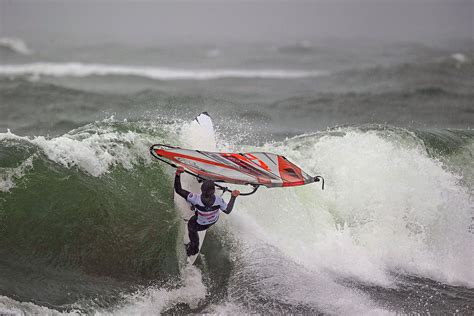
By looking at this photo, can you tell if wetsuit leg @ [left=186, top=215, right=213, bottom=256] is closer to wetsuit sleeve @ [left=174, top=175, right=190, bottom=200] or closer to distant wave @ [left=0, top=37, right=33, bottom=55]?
wetsuit sleeve @ [left=174, top=175, right=190, bottom=200]

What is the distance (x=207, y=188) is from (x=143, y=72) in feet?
73.3

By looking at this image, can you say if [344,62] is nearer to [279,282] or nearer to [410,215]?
[410,215]

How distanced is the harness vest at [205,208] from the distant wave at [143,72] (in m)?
20.0

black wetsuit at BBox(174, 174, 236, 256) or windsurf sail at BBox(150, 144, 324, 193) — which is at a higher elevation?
windsurf sail at BBox(150, 144, 324, 193)

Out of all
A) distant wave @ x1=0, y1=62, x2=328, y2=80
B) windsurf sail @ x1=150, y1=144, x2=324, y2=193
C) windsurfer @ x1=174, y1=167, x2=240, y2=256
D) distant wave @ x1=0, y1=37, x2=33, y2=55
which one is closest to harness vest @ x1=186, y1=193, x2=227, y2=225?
windsurfer @ x1=174, y1=167, x2=240, y2=256

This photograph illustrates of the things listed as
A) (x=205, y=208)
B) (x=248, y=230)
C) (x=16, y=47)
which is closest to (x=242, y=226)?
(x=248, y=230)

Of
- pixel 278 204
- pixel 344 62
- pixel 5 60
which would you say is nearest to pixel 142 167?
pixel 278 204

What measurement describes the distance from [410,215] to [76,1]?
9465 centimetres

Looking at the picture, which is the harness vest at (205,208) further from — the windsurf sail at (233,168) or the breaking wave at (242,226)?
the breaking wave at (242,226)

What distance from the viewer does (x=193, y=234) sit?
648 cm

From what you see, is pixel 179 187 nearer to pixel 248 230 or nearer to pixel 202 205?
pixel 202 205

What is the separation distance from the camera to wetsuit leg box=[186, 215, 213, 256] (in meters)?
6.41

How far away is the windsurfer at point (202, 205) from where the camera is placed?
6082 millimetres

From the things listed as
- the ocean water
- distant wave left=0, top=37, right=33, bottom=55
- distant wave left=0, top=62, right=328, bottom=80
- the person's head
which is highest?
distant wave left=0, top=37, right=33, bottom=55
